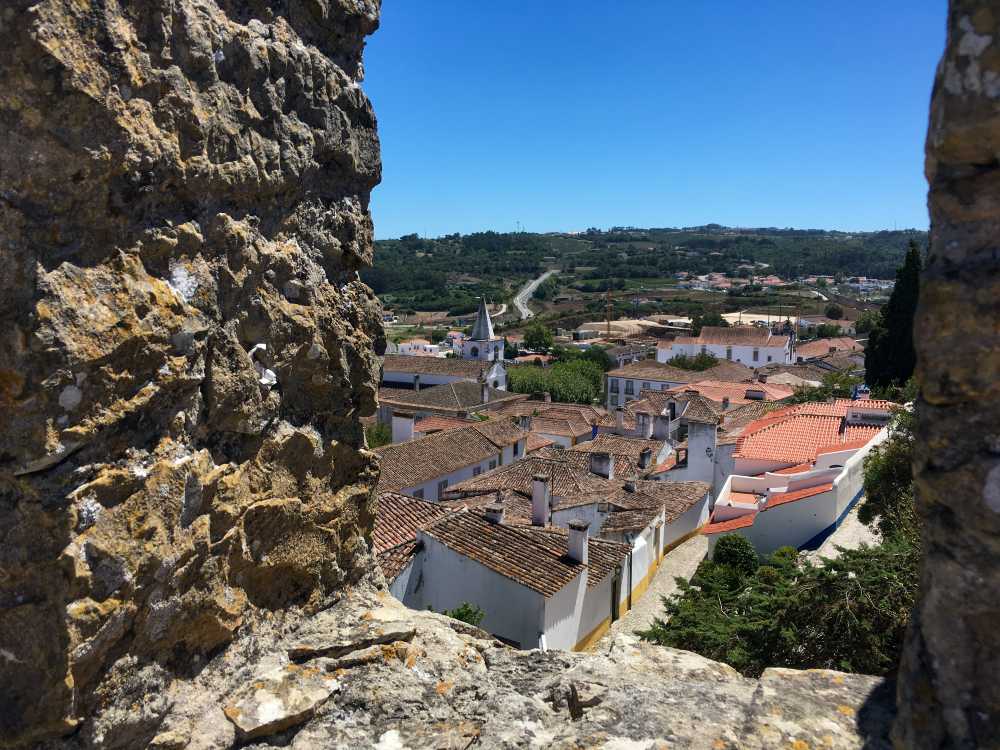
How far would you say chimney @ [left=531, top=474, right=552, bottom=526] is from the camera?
16.9m

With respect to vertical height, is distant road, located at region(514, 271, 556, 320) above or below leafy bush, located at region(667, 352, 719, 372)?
above

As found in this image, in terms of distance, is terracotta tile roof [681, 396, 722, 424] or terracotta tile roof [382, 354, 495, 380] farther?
terracotta tile roof [382, 354, 495, 380]

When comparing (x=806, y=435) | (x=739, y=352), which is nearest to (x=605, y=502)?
(x=806, y=435)

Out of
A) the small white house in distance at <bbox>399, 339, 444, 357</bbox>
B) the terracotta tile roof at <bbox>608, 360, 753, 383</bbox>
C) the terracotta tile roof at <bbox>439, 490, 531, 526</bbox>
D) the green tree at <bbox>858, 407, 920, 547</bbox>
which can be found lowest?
the small white house in distance at <bbox>399, 339, 444, 357</bbox>

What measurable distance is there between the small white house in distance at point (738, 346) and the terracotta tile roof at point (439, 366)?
21977 mm

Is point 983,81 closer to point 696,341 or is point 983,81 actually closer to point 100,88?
point 100,88

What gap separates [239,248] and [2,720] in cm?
206

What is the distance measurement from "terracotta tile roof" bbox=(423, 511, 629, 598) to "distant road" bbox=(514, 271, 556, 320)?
10363 cm

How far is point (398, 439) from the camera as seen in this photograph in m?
34.9

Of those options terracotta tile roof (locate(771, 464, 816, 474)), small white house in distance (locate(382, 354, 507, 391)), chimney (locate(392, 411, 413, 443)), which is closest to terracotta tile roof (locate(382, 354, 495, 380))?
small white house in distance (locate(382, 354, 507, 391))

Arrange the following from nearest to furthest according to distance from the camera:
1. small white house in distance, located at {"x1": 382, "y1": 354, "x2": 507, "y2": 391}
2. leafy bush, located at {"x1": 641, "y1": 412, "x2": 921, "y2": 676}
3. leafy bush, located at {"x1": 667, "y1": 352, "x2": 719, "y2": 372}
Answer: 1. leafy bush, located at {"x1": 641, "y1": 412, "x2": 921, "y2": 676}
2. small white house in distance, located at {"x1": 382, "y1": 354, "x2": 507, "y2": 391}
3. leafy bush, located at {"x1": 667, "y1": 352, "x2": 719, "y2": 372}

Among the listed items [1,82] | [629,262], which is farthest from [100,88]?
[629,262]

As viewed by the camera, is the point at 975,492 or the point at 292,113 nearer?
the point at 975,492

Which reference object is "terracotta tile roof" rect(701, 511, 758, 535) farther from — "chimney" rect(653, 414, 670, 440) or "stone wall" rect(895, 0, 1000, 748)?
"stone wall" rect(895, 0, 1000, 748)
